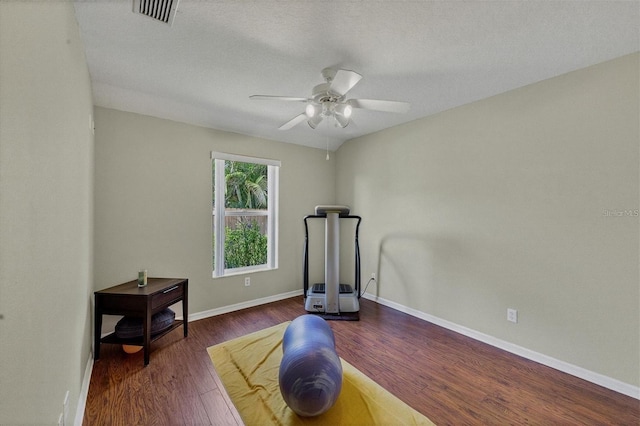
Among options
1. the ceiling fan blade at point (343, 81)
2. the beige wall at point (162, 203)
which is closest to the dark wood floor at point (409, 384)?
the beige wall at point (162, 203)

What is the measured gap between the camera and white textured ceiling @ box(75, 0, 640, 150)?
4.89ft

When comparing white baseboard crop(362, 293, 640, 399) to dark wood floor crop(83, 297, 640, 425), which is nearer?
dark wood floor crop(83, 297, 640, 425)

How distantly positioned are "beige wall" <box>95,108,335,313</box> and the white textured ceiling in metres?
0.36

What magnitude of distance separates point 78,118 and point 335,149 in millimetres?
3385

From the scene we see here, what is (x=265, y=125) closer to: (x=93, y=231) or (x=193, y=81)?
(x=193, y=81)

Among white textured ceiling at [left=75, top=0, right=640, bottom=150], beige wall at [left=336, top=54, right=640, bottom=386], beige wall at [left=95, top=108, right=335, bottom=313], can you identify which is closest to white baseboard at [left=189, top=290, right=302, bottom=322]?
beige wall at [left=95, top=108, right=335, bottom=313]

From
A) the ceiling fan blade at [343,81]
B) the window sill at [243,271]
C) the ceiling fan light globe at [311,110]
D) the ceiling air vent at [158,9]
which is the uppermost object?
the ceiling air vent at [158,9]

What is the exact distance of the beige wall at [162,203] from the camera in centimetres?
257

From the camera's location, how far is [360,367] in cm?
219

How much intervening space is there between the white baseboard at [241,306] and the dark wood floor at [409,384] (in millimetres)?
316

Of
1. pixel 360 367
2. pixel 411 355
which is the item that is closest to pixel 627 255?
pixel 411 355

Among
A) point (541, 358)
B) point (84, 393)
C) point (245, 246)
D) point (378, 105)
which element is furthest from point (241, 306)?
point (541, 358)

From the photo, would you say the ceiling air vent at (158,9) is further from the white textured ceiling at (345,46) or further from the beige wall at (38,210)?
the beige wall at (38,210)

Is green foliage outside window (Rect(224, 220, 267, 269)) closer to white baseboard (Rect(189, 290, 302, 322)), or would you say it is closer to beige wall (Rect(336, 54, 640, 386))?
white baseboard (Rect(189, 290, 302, 322))
